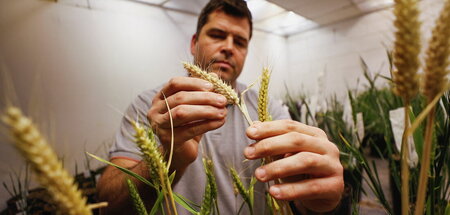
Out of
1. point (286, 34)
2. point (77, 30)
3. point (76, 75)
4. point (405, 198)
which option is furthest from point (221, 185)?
point (286, 34)

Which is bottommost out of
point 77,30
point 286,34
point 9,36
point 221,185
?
point 221,185

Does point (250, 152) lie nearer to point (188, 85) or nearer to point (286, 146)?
point (286, 146)

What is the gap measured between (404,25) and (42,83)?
1162mm

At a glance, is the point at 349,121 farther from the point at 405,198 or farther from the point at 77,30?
the point at 77,30

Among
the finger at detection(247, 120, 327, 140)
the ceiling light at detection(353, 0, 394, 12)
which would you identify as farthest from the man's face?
the ceiling light at detection(353, 0, 394, 12)

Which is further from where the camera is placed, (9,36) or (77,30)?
(77,30)

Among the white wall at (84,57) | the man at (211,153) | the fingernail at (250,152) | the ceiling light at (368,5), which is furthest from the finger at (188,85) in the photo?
the ceiling light at (368,5)

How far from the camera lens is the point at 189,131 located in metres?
0.36

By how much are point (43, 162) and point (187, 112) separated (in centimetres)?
23

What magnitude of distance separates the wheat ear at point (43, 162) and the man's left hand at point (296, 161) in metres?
0.19

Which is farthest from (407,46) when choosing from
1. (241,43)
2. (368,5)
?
Answer: (368,5)

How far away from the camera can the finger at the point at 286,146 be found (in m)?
0.27

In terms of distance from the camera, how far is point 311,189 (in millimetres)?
295

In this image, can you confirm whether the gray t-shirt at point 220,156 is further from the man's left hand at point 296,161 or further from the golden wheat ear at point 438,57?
the golden wheat ear at point 438,57
